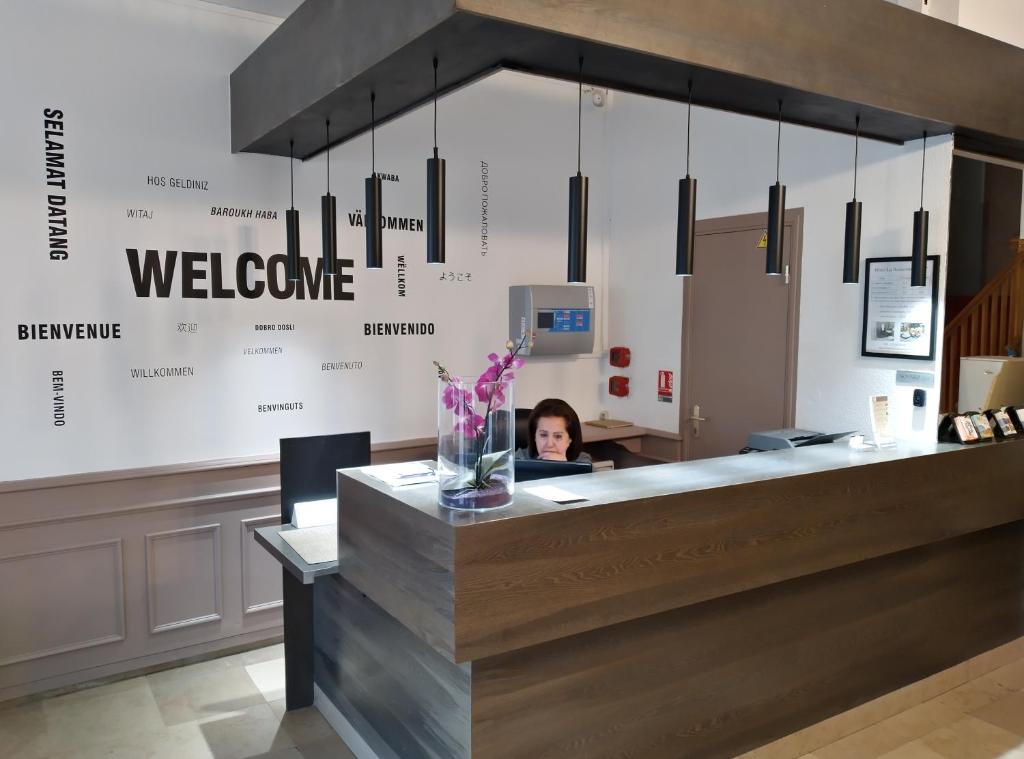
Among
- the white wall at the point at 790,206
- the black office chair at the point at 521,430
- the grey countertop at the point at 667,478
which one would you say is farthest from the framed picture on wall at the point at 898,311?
the black office chair at the point at 521,430

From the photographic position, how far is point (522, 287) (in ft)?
15.8

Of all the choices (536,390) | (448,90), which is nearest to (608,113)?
(536,390)

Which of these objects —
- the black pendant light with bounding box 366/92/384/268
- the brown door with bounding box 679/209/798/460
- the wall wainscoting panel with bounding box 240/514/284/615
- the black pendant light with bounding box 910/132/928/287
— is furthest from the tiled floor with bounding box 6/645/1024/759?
the black pendant light with bounding box 366/92/384/268

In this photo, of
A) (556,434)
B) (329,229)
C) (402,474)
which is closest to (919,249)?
(556,434)

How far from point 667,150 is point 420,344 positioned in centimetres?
200

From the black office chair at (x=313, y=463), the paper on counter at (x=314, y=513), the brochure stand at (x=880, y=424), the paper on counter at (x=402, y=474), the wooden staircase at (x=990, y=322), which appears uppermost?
the wooden staircase at (x=990, y=322)

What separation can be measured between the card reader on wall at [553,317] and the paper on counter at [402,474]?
2.15 meters

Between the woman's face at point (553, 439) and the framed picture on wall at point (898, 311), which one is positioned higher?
the framed picture on wall at point (898, 311)

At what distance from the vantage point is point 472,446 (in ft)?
7.28

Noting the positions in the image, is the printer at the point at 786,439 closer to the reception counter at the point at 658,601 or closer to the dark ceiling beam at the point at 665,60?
the reception counter at the point at 658,601

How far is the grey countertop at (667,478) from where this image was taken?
2209 mm

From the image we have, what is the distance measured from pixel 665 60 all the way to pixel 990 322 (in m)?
3.17

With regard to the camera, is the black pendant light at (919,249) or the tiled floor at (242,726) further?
the black pendant light at (919,249)

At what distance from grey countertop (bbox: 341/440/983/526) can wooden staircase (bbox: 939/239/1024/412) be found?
4.03 feet
